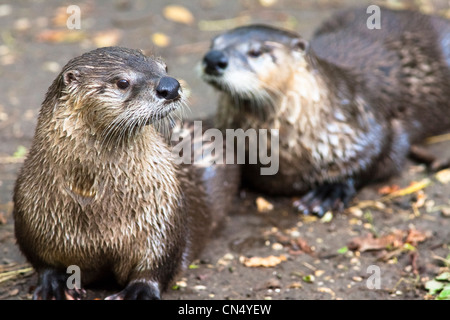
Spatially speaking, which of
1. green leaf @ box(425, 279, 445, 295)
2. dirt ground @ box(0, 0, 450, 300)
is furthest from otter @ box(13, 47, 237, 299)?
green leaf @ box(425, 279, 445, 295)

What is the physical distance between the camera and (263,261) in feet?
12.8

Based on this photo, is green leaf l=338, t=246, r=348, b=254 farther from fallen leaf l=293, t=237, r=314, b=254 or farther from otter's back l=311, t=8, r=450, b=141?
otter's back l=311, t=8, r=450, b=141

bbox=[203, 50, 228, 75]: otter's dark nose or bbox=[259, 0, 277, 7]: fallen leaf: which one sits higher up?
bbox=[259, 0, 277, 7]: fallen leaf

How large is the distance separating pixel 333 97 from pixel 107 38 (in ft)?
8.24

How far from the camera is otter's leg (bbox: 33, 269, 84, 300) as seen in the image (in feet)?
11.1

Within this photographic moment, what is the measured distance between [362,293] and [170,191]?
1009mm

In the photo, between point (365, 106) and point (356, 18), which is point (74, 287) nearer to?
point (365, 106)

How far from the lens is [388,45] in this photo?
4.97 m

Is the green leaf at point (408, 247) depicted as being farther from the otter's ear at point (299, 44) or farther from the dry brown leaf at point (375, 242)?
the otter's ear at point (299, 44)

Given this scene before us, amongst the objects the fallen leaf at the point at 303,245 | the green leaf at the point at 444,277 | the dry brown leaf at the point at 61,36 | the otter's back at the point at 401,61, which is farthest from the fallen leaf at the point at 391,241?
the dry brown leaf at the point at 61,36

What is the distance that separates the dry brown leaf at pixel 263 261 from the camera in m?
3.87

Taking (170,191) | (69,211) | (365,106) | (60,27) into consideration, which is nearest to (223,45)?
(365,106)

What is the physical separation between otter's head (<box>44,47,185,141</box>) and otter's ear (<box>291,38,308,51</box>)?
1402 mm

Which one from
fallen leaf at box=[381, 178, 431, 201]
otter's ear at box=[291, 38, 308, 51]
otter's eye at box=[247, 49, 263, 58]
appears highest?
otter's ear at box=[291, 38, 308, 51]
